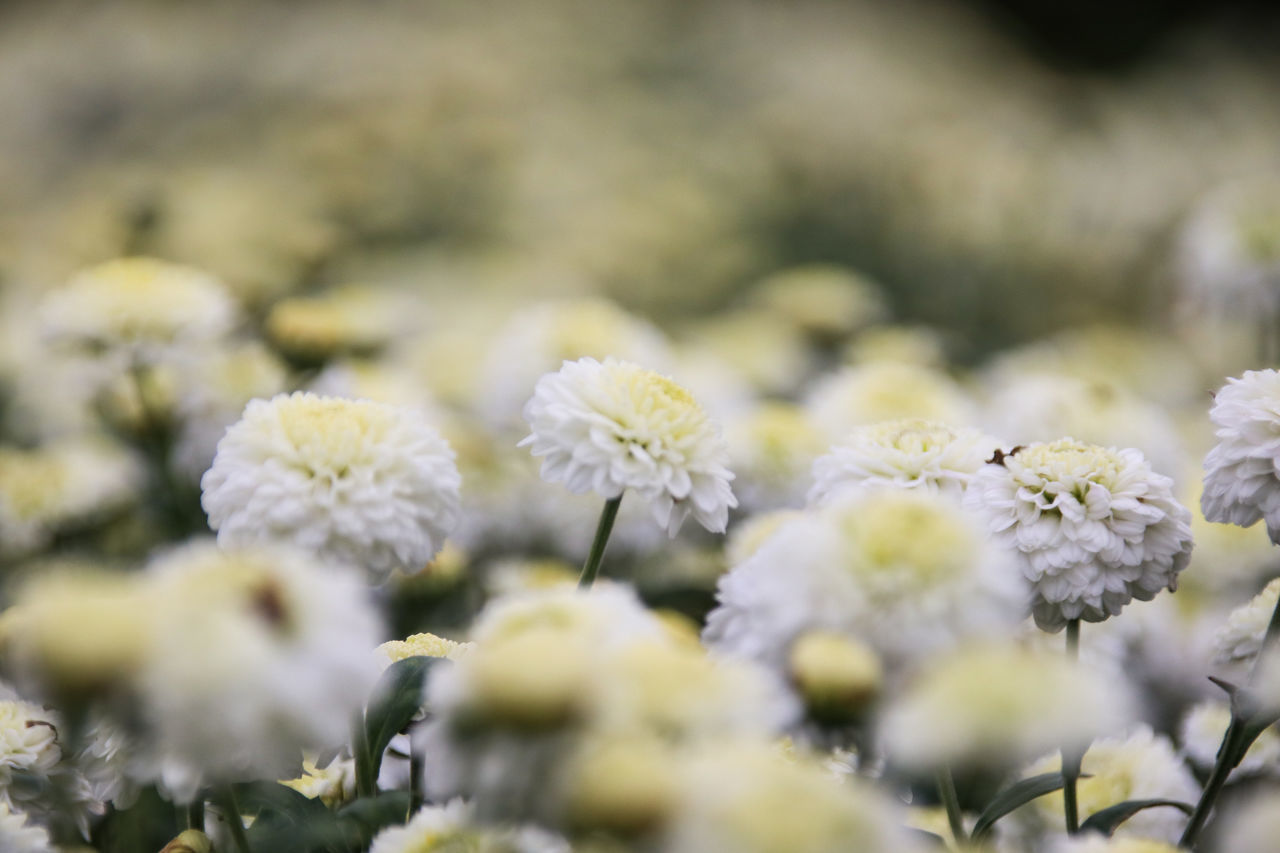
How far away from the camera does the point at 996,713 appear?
23.8 inches

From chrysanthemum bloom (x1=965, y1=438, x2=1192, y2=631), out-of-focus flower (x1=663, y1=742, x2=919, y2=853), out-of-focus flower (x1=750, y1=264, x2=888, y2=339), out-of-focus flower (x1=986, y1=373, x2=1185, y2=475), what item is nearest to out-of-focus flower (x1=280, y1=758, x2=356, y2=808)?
out-of-focus flower (x1=663, y1=742, x2=919, y2=853)

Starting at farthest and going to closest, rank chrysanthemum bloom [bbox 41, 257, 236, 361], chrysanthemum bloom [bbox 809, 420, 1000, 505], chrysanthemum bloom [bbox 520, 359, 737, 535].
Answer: chrysanthemum bloom [bbox 41, 257, 236, 361]
chrysanthemum bloom [bbox 809, 420, 1000, 505]
chrysanthemum bloom [bbox 520, 359, 737, 535]

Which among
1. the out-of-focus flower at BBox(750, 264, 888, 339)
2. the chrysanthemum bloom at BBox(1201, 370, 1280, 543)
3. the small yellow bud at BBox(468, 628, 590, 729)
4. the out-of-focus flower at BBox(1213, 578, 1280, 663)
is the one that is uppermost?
the chrysanthemum bloom at BBox(1201, 370, 1280, 543)

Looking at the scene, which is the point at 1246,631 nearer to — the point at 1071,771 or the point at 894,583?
the point at 1071,771

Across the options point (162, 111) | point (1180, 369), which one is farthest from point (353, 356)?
point (162, 111)

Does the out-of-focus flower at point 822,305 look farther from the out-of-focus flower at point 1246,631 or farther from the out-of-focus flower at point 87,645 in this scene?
the out-of-focus flower at point 87,645

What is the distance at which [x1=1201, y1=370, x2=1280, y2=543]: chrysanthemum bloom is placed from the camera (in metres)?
1.03

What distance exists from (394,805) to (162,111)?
18.6 ft

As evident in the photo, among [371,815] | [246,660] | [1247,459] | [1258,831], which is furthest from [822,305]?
[246,660]

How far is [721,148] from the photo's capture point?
17.1ft

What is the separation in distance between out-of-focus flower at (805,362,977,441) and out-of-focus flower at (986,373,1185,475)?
0.34ft

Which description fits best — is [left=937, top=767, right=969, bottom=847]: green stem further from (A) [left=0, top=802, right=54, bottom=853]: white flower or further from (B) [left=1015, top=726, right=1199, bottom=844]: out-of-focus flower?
(A) [left=0, top=802, right=54, bottom=853]: white flower

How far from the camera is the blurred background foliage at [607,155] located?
13.1 ft

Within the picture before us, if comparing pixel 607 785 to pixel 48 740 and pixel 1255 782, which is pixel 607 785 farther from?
pixel 1255 782
